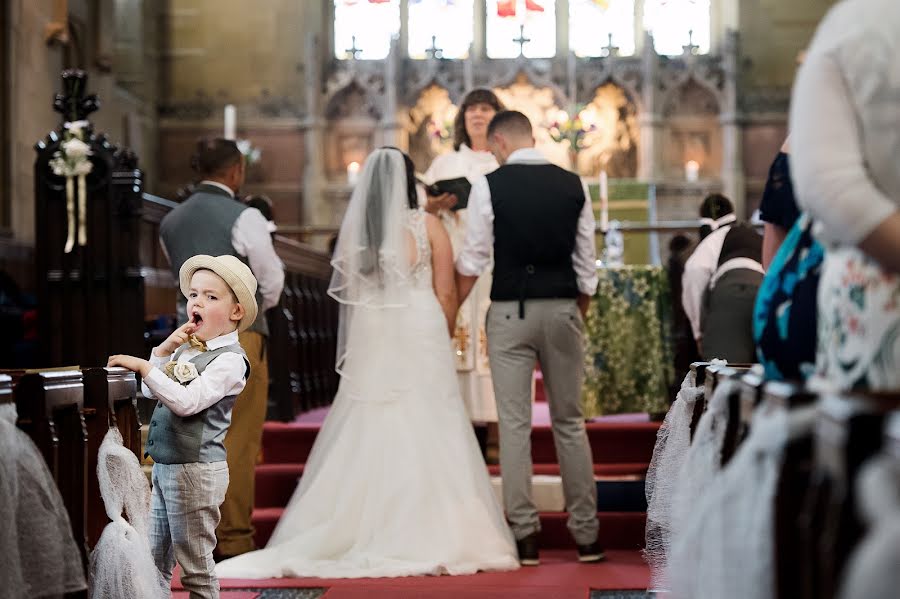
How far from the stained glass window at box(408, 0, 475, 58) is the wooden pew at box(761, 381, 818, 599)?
44.3 feet

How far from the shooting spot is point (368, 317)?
5012mm

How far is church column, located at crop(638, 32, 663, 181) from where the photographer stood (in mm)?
14188

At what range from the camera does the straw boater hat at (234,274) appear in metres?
3.18

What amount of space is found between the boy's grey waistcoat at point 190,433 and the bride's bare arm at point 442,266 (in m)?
1.87

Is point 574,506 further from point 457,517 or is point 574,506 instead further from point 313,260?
point 313,260

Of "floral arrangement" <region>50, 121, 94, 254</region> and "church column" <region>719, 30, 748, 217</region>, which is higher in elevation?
"church column" <region>719, 30, 748, 217</region>

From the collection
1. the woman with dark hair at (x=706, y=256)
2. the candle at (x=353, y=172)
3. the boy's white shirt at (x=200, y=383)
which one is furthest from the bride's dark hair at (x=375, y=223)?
the candle at (x=353, y=172)

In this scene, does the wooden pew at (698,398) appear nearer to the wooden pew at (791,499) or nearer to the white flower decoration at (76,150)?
the wooden pew at (791,499)

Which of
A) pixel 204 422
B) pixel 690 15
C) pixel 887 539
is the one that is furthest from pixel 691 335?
pixel 690 15

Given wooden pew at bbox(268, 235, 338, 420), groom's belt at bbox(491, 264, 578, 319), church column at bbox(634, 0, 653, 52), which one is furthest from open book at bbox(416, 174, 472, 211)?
church column at bbox(634, 0, 653, 52)

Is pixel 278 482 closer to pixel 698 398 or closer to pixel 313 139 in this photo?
pixel 698 398

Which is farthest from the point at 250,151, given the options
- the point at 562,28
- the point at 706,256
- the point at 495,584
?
the point at 495,584

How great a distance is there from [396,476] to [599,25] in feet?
35.8

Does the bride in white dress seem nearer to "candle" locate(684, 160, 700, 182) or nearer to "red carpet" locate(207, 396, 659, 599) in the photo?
"red carpet" locate(207, 396, 659, 599)
